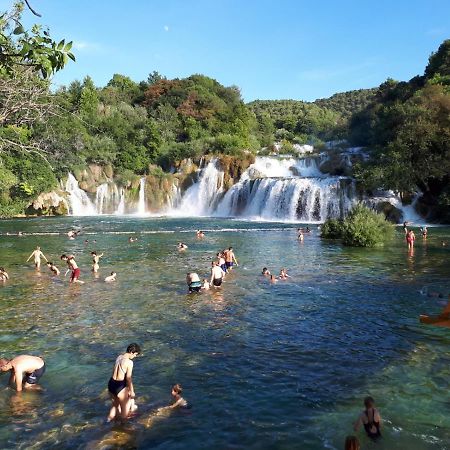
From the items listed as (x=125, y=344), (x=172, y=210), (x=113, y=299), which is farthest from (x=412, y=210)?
(x=125, y=344)

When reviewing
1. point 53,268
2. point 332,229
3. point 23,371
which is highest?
point 332,229

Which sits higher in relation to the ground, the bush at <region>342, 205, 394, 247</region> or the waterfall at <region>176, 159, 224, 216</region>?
the waterfall at <region>176, 159, 224, 216</region>

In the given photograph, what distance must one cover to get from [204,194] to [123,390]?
53.7m

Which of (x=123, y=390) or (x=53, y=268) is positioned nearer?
(x=123, y=390)

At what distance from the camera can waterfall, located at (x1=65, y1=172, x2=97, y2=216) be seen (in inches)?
2385

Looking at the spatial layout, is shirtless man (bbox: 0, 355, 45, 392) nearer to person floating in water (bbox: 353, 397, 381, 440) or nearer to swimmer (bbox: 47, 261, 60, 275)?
person floating in water (bbox: 353, 397, 381, 440)

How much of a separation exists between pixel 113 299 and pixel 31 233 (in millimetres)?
25086

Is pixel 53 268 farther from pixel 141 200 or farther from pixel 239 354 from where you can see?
pixel 141 200

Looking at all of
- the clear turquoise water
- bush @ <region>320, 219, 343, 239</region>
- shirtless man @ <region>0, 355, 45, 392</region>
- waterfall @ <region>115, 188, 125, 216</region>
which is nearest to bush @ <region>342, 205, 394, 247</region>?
bush @ <region>320, 219, 343, 239</region>

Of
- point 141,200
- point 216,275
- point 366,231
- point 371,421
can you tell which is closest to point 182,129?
point 141,200

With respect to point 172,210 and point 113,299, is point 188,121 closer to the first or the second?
point 172,210

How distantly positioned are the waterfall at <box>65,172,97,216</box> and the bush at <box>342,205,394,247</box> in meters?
40.8

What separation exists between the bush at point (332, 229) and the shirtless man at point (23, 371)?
83.1 feet

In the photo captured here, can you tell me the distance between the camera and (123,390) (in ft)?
25.6
